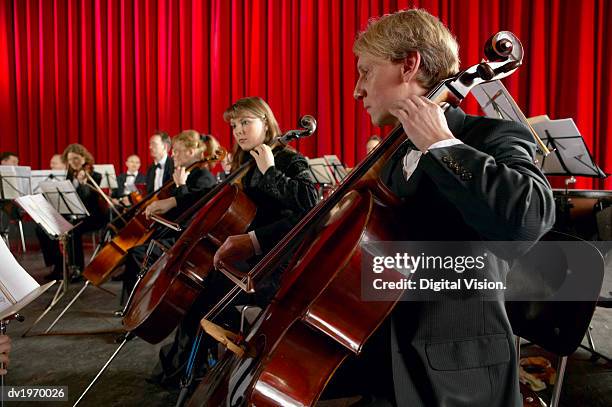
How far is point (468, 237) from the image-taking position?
973mm

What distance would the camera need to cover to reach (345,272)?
0.95m

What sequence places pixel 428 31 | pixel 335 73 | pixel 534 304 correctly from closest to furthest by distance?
pixel 428 31 → pixel 534 304 → pixel 335 73

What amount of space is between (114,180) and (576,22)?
5783 millimetres

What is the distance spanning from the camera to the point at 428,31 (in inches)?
41.8

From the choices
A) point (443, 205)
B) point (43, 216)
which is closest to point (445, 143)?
point (443, 205)

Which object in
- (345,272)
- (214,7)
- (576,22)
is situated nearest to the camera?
(345,272)

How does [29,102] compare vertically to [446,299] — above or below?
above

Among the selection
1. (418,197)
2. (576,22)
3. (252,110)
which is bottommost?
(418,197)

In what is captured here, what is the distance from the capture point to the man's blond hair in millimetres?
1060

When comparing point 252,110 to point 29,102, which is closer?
point 252,110

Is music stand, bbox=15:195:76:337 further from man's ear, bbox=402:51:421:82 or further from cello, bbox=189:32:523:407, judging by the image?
man's ear, bbox=402:51:421:82

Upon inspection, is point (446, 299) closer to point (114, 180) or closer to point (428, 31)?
point (428, 31)

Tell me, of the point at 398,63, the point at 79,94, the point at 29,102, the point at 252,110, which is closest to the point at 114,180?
the point at 79,94

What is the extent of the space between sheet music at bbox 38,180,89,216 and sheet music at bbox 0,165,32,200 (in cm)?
112
